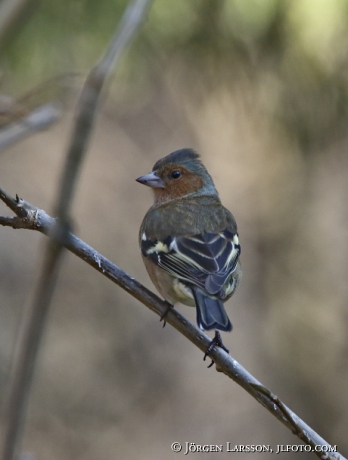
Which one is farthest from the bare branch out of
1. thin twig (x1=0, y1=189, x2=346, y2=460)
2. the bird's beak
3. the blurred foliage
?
the bird's beak

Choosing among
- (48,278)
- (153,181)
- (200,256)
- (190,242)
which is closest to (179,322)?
(200,256)

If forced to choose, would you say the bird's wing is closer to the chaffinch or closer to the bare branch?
the chaffinch

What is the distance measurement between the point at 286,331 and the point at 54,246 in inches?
212

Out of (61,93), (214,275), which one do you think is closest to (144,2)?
(214,275)

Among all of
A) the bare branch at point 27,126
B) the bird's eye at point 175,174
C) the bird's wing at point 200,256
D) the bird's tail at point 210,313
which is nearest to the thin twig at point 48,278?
the bare branch at point 27,126

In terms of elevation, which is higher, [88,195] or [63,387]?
[88,195]

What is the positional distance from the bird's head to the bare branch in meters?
1.76

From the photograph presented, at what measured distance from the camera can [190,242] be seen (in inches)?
152

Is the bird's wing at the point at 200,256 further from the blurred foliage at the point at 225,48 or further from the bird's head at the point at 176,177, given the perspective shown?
the blurred foliage at the point at 225,48

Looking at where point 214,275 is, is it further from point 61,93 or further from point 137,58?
point 137,58

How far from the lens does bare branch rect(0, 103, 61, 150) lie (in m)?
2.47

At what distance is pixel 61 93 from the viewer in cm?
383

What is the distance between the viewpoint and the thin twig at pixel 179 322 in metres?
2.29

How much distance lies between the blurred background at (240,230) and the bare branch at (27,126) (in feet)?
6.05
